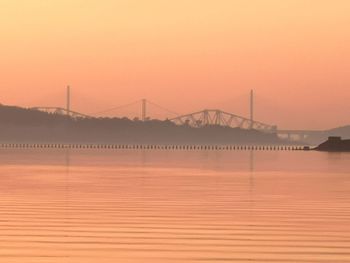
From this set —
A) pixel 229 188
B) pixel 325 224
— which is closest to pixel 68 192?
pixel 229 188

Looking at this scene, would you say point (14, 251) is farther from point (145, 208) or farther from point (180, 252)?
point (145, 208)

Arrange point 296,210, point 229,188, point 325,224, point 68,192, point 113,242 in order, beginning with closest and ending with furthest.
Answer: point 113,242, point 325,224, point 296,210, point 68,192, point 229,188

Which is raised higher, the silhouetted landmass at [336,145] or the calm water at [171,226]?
the silhouetted landmass at [336,145]

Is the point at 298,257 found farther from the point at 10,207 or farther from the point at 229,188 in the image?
the point at 229,188

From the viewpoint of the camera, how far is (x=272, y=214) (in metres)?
13.2

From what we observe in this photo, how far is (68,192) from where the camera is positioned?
1855 cm

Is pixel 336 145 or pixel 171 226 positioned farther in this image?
pixel 336 145

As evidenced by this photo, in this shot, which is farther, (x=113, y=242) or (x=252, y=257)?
(x=113, y=242)

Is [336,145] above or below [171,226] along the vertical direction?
above

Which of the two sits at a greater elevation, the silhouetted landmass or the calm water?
the silhouetted landmass

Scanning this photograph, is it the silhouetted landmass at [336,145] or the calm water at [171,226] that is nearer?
the calm water at [171,226]

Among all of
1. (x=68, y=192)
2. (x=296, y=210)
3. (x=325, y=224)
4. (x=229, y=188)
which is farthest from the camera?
(x=229, y=188)

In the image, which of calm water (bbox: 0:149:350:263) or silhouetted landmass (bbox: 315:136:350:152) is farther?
silhouetted landmass (bbox: 315:136:350:152)

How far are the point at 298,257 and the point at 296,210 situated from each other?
5795 mm
